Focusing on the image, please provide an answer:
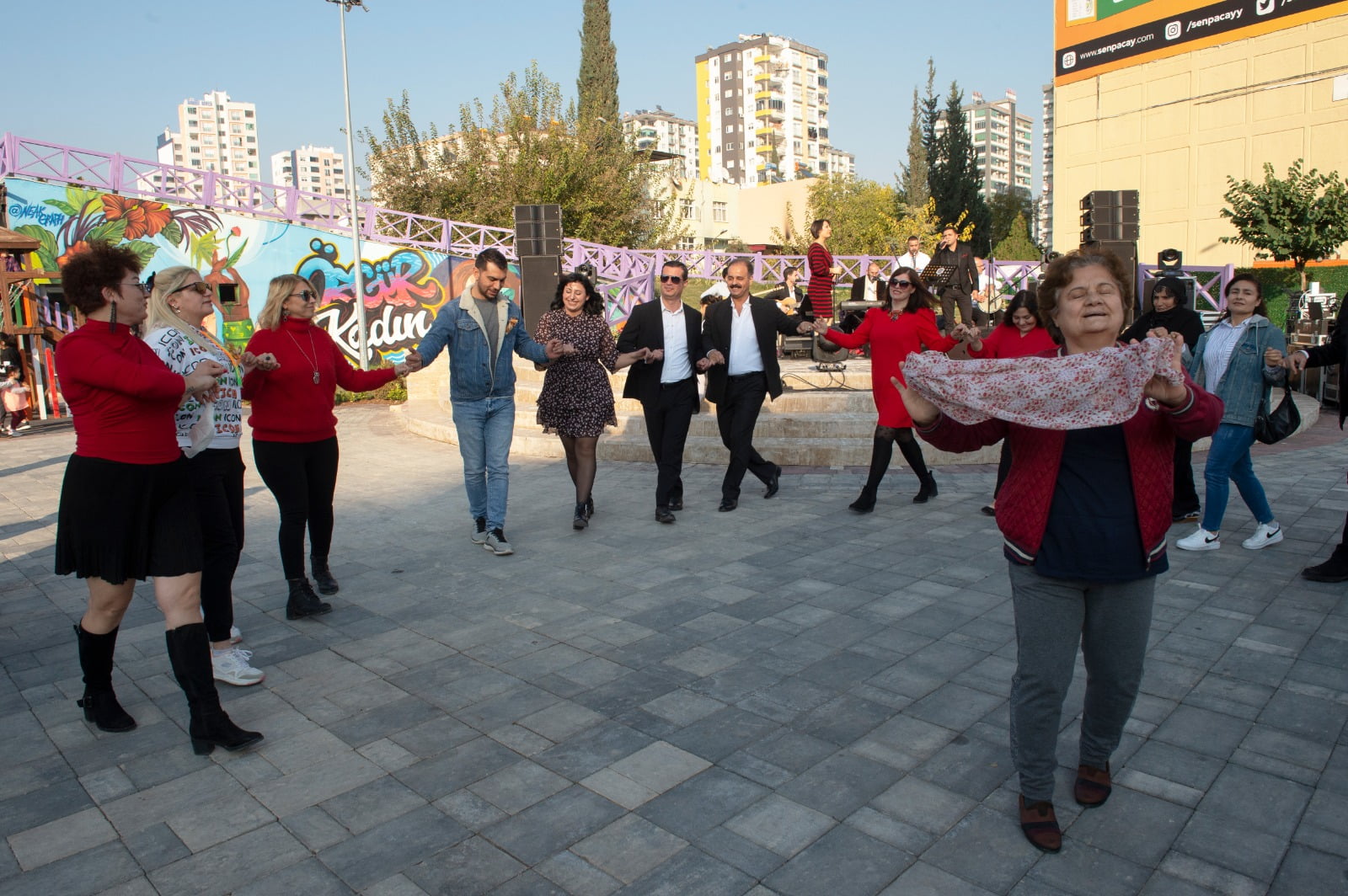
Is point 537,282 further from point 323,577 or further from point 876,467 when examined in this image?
point 323,577

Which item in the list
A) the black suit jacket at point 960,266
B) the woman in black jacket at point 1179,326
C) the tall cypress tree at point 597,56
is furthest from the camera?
the tall cypress tree at point 597,56

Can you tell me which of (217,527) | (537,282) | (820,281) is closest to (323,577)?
(217,527)

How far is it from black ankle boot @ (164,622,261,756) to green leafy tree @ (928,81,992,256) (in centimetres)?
5411

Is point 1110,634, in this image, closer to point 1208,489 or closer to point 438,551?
point 1208,489

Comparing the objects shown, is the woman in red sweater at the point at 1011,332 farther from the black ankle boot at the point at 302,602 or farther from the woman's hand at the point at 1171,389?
the black ankle boot at the point at 302,602

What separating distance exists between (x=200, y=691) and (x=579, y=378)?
3.78 meters

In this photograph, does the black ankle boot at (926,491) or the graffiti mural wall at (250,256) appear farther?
the graffiti mural wall at (250,256)

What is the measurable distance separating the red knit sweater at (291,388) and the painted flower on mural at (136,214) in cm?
1580

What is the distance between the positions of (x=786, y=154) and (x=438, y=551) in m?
132

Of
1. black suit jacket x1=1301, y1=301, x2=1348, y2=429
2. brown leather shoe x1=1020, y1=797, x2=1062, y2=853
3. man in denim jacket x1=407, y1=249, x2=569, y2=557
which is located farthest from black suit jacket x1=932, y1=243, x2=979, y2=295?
brown leather shoe x1=1020, y1=797, x2=1062, y2=853

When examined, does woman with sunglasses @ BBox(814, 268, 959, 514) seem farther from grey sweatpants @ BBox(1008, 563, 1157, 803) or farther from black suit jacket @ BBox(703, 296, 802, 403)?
grey sweatpants @ BBox(1008, 563, 1157, 803)

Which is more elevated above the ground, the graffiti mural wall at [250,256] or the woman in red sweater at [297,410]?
the graffiti mural wall at [250,256]

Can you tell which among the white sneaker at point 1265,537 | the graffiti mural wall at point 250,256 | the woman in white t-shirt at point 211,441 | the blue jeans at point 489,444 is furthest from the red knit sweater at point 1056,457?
the graffiti mural wall at point 250,256

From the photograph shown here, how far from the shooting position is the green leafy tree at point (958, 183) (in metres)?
53.7
